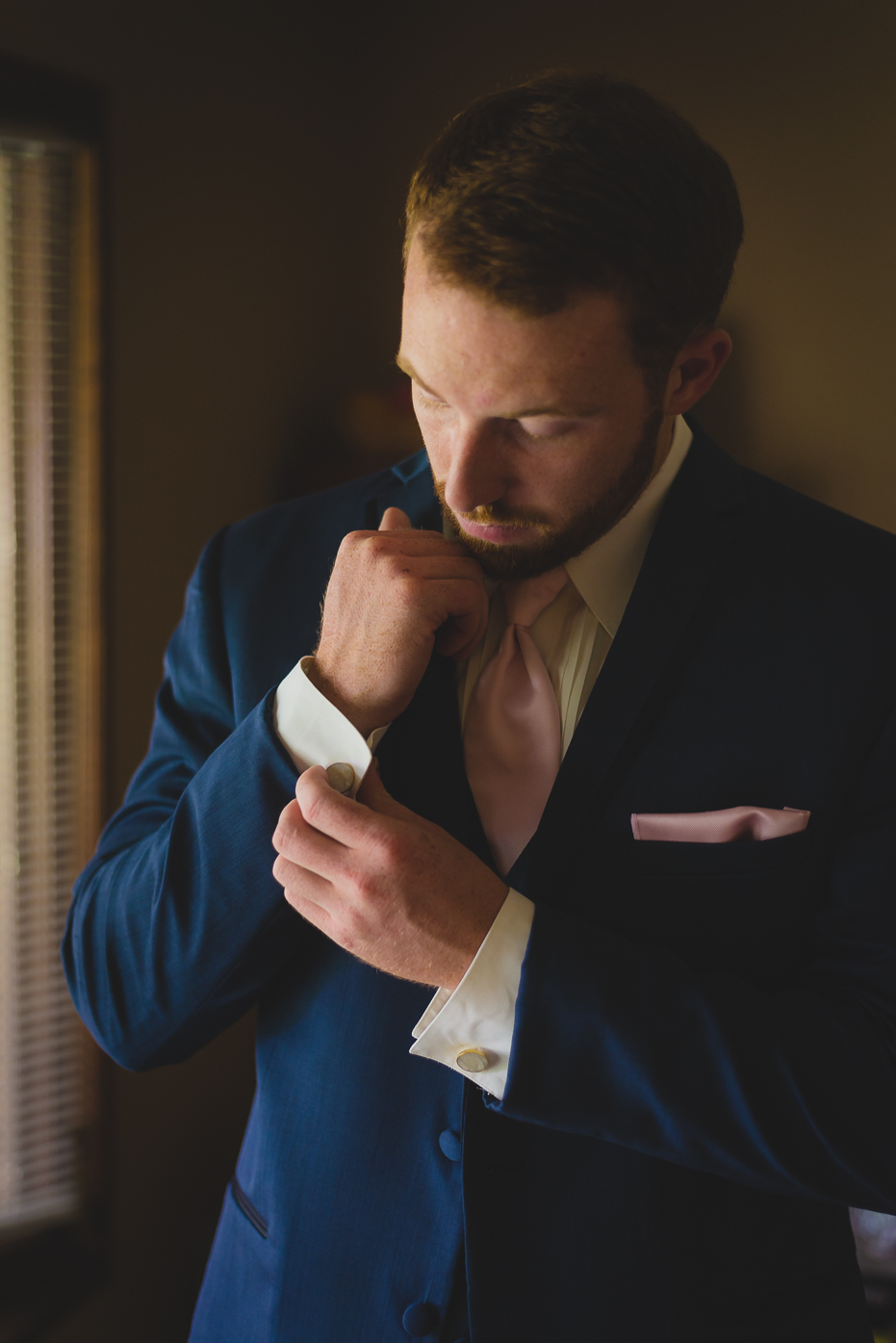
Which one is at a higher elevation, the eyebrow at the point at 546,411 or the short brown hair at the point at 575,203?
the short brown hair at the point at 575,203

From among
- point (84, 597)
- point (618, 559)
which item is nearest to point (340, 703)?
point (618, 559)

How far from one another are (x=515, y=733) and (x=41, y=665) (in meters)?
1.32

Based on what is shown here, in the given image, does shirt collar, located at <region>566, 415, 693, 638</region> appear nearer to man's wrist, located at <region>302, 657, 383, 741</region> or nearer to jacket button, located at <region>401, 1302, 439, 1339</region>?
man's wrist, located at <region>302, 657, 383, 741</region>

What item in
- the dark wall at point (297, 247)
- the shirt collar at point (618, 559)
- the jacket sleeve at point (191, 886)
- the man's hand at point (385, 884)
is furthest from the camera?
the dark wall at point (297, 247)

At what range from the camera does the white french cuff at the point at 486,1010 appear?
0.85 meters

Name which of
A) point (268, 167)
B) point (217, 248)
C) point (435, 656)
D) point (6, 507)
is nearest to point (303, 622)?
point (435, 656)

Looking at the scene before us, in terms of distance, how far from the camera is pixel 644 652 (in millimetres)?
970

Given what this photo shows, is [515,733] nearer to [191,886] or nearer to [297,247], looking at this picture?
[191,886]

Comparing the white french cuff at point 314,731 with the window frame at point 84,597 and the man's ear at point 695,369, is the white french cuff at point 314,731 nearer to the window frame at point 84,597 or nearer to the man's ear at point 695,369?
the man's ear at point 695,369

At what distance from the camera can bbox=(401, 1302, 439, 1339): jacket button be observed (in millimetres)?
929

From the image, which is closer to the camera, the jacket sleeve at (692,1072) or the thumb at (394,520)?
the jacket sleeve at (692,1072)

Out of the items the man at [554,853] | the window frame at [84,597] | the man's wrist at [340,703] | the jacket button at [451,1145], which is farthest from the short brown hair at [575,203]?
the window frame at [84,597]

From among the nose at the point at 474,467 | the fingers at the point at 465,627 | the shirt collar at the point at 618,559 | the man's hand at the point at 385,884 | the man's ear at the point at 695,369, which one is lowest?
the man's hand at the point at 385,884

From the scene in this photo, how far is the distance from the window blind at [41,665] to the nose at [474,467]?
1.30m
